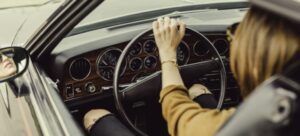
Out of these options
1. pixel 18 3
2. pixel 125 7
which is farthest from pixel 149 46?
pixel 18 3

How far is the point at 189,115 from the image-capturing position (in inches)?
62.2

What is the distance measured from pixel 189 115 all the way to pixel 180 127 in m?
0.05

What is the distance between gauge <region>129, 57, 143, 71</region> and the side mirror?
71 centimetres

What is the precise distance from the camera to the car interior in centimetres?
275

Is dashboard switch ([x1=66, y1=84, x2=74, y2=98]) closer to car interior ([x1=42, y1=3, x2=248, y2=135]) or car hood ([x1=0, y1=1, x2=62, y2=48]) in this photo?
car interior ([x1=42, y1=3, x2=248, y2=135])

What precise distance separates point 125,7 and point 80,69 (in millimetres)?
901

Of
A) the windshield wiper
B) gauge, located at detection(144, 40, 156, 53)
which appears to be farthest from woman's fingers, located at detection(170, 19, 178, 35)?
the windshield wiper

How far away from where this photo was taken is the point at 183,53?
117 inches

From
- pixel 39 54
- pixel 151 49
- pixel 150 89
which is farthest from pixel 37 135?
pixel 151 49

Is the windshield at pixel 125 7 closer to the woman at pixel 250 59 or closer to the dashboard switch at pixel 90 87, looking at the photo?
the dashboard switch at pixel 90 87

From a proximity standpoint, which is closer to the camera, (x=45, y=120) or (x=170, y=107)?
(x=170, y=107)

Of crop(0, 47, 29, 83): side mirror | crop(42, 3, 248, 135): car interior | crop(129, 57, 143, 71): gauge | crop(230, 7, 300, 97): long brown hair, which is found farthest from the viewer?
crop(129, 57, 143, 71): gauge

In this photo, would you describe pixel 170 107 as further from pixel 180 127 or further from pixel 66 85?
pixel 66 85

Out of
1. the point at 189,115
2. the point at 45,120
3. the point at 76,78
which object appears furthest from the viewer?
the point at 76,78
